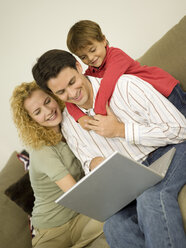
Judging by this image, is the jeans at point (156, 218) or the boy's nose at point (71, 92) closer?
the jeans at point (156, 218)

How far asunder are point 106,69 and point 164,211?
836 millimetres

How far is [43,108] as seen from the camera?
1.39 meters

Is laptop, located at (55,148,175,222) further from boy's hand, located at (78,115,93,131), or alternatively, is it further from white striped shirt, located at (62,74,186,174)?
boy's hand, located at (78,115,93,131)

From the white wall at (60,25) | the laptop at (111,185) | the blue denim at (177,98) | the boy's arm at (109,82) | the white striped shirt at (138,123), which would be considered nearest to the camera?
the laptop at (111,185)

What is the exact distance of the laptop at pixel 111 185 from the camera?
747mm

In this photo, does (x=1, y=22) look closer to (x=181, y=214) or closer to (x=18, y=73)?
(x=18, y=73)

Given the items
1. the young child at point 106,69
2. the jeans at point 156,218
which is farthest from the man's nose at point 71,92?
the jeans at point 156,218

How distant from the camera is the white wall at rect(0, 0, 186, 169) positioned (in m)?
1.80

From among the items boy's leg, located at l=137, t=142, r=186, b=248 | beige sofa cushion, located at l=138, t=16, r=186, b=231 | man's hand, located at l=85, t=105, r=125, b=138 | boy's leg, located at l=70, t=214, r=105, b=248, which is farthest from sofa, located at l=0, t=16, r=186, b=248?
boy's leg, located at l=137, t=142, r=186, b=248

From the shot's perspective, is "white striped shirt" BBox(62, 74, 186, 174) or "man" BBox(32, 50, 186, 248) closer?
"man" BBox(32, 50, 186, 248)

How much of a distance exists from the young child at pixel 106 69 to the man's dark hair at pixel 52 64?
0.21 m

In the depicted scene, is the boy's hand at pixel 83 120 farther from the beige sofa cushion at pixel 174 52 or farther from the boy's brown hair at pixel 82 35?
the beige sofa cushion at pixel 174 52

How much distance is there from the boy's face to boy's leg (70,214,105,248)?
3.33ft

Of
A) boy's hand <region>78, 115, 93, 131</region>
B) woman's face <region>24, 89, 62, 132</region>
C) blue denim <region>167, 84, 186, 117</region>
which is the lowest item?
blue denim <region>167, 84, 186, 117</region>
